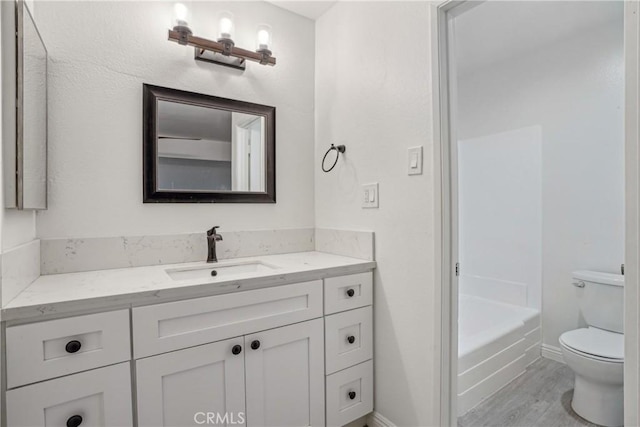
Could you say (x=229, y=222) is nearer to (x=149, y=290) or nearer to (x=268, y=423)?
(x=149, y=290)

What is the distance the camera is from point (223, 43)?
1677 mm

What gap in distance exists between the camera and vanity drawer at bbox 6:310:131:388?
94 centimetres

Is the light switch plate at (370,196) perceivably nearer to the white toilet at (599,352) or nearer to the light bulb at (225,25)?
the light bulb at (225,25)

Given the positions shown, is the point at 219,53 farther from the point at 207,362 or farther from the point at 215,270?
the point at 207,362

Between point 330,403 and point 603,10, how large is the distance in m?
2.76

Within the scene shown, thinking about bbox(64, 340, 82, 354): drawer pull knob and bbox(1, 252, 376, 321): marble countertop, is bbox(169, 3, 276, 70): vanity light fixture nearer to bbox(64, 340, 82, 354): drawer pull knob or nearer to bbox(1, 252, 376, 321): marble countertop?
bbox(1, 252, 376, 321): marble countertop

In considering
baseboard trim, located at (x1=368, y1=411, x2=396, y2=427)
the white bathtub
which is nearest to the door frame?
baseboard trim, located at (x1=368, y1=411, x2=396, y2=427)

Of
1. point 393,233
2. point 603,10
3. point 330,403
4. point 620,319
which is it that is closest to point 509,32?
point 603,10

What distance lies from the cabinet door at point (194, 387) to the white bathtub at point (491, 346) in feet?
4.09

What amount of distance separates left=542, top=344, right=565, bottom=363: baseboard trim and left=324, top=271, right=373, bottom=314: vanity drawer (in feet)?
5.65

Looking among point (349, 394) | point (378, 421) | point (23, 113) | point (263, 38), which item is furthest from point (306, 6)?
point (378, 421)

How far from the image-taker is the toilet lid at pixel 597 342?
1747 millimetres

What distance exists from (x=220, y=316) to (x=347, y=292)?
23.8 inches

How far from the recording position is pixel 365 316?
65.8 inches
